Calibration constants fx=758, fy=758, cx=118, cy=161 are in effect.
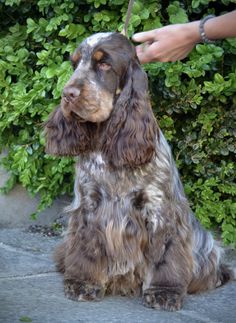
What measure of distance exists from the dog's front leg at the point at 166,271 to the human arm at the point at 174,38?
102 centimetres

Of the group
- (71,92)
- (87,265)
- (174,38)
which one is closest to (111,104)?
(71,92)

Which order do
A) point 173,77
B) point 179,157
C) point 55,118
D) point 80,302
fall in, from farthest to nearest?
point 179,157 → point 173,77 → point 55,118 → point 80,302

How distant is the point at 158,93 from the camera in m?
5.41

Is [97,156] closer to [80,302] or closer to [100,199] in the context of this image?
[100,199]

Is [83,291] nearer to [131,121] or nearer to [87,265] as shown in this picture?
[87,265]

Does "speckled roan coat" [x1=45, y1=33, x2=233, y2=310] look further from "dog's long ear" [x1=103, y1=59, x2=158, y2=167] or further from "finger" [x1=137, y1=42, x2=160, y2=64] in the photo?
"finger" [x1=137, y1=42, x2=160, y2=64]

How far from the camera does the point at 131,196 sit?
13.6 ft

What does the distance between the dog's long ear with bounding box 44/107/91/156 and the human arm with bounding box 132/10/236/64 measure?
55 centimetres

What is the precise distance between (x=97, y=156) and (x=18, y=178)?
1.93 meters

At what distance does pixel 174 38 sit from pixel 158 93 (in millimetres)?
1204

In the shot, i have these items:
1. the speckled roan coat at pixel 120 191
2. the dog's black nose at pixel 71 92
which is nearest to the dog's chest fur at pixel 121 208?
the speckled roan coat at pixel 120 191

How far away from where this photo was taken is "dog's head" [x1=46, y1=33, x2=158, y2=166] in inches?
158

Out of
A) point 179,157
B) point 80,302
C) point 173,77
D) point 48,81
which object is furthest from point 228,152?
point 80,302

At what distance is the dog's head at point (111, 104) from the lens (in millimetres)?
4001
